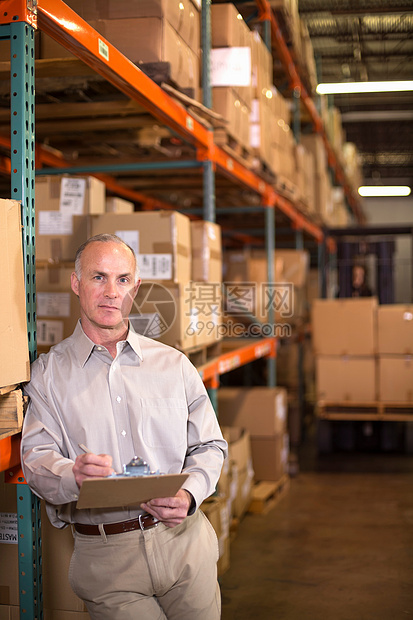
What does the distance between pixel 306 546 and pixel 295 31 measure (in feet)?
17.5

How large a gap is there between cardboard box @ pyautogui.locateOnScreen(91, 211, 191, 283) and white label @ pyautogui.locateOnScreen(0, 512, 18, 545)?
1.45 metres

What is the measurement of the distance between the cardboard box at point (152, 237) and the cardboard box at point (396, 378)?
4354 millimetres

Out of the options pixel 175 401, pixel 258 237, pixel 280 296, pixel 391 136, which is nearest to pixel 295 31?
pixel 280 296

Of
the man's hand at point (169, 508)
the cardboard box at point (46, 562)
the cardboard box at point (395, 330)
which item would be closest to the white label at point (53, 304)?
the cardboard box at point (46, 562)

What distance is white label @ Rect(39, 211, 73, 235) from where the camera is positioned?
11.2 feet

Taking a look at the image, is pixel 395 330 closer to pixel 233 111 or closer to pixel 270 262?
pixel 270 262

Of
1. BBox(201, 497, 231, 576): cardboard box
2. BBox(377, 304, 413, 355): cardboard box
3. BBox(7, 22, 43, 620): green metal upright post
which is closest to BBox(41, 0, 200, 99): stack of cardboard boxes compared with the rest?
BBox(7, 22, 43, 620): green metal upright post

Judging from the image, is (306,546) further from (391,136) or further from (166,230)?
(391,136)

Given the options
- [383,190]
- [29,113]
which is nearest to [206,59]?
[29,113]

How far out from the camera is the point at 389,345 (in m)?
7.22

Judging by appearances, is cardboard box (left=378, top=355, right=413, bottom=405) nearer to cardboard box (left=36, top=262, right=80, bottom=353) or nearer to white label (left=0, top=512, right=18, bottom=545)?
cardboard box (left=36, top=262, right=80, bottom=353)

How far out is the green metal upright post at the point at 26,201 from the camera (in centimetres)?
220

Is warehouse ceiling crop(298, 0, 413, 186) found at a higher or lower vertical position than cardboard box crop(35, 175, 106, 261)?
higher

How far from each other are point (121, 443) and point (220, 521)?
213cm
